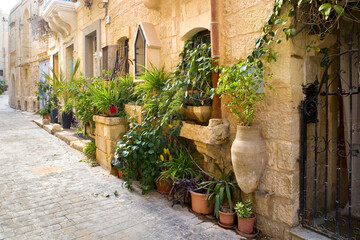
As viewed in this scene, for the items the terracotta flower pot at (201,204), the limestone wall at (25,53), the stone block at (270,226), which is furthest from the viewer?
the limestone wall at (25,53)

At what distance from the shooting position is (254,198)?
3.21 meters

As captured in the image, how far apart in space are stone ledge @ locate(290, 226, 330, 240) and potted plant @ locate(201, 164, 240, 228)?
65 centimetres

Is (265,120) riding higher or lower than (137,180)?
higher

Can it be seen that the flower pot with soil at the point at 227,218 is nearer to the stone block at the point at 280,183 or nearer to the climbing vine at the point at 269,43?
the stone block at the point at 280,183

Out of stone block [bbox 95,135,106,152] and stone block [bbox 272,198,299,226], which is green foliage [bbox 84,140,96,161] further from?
stone block [bbox 272,198,299,226]

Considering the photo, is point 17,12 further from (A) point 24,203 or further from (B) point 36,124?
(A) point 24,203

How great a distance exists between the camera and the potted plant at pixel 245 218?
3.06 m

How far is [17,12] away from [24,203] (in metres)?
18.3

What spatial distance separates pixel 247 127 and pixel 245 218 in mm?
949

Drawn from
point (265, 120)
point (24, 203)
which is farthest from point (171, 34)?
point (24, 203)

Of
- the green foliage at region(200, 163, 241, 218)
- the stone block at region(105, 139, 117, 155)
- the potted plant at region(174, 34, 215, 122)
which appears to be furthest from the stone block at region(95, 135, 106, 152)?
the green foliage at region(200, 163, 241, 218)

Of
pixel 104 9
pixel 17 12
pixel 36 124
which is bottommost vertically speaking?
pixel 36 124

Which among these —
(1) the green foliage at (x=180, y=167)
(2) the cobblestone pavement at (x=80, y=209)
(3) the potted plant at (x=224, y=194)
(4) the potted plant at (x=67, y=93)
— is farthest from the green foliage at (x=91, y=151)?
(3) the potted plant at (x=224, y=194)

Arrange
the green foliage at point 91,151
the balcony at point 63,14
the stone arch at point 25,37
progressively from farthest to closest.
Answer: the stone arch at point 25,37 → the balcony at point 63,14 → the green foliage at point 91,151
